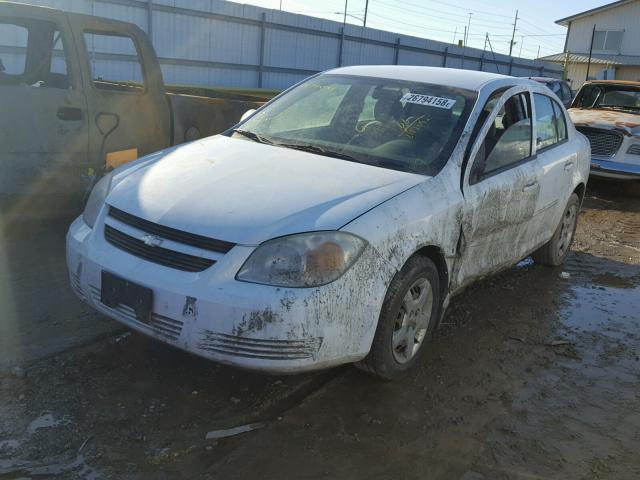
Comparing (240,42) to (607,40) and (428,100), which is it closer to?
(428,100)

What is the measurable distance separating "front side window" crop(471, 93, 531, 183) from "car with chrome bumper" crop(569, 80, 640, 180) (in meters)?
5.83

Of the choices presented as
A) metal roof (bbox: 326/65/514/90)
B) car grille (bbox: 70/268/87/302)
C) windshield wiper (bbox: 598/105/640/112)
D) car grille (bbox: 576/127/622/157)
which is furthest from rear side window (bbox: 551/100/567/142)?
windshield wiper (bbox: 598/105/640/112)

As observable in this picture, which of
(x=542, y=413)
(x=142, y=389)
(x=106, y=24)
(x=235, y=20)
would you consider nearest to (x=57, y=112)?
(x=106, y=24)

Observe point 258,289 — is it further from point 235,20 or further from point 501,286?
point 235,20

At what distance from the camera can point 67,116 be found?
17.4 feet

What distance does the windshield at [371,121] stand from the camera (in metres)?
3.81

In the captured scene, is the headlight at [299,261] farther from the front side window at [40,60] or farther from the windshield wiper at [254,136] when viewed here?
the front side window at [40,60]

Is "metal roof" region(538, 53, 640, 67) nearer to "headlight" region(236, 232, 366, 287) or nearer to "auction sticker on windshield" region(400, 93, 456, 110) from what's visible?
"auction sticker on windshield" region(400, 93, 456, 110)

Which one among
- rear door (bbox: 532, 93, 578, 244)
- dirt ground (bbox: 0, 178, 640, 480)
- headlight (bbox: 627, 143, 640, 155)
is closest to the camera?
dirt ground (bbox: 0, 178, 640, 480)

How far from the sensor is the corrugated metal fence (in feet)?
47.9

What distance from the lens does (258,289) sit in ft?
9.14

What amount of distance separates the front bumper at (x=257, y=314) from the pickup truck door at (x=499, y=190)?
41.0 inches

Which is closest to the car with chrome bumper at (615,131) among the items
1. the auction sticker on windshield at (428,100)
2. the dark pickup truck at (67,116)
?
the dark pickup truck at (67,116)

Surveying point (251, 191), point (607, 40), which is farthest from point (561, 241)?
point (607, 40)
